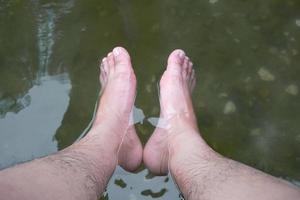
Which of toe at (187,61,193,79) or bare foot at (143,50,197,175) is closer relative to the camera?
bare foot at (143,50,197,175)

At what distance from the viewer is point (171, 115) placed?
5.73 ft

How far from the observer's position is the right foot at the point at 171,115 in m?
1.68

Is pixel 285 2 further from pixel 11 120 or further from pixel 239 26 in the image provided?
pixel 11 120

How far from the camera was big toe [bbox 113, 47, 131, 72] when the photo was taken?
1.88 metres

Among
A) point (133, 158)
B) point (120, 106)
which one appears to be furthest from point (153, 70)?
point (133, 158)

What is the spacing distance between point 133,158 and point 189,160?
30 cm

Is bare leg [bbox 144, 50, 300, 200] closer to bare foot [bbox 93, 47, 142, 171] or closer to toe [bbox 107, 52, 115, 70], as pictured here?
→ bare foot [bbox 93, 47, 142, 171]

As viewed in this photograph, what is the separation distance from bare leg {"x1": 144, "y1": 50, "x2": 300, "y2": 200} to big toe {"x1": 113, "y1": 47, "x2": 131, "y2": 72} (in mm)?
148

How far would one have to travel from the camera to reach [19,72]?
1981 millimetres

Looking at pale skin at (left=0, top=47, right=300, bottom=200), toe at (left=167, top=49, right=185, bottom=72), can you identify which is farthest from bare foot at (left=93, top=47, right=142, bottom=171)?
toe at (left=167, top=49, right=185, bottom=72)

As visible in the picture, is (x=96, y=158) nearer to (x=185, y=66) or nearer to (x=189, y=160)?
(x=189, y=160)

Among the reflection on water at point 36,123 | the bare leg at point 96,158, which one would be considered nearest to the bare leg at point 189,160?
the bare leg at point 96,158

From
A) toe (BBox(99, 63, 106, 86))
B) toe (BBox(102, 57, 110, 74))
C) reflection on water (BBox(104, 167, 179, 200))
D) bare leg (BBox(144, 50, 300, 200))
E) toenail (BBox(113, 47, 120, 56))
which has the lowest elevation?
reflection on water (BBox(104, 167, 179, 200))

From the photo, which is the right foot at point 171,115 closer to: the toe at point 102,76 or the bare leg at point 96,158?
the bare leg at point 96,158
